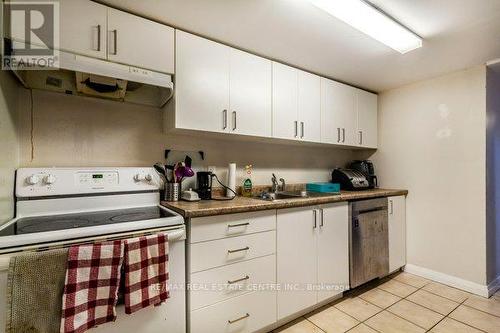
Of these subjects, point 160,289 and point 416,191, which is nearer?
point 160,289

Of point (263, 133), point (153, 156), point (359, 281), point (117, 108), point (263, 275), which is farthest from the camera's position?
point (359, 281)

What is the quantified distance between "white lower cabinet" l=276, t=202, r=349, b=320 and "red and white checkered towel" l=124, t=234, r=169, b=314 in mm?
760

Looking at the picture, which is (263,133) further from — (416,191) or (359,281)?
(416,191)

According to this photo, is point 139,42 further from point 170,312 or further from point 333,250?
point 333,250

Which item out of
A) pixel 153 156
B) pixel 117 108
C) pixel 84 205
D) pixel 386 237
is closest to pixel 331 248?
pixel 386 237

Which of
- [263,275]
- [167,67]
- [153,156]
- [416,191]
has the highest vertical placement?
[167,67]

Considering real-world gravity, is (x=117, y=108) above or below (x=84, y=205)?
above

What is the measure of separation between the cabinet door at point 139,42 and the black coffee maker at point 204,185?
0.73m

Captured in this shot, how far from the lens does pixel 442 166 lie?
2.31m

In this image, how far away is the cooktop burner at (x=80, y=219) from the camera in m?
1.03

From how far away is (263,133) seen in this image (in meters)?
1.89

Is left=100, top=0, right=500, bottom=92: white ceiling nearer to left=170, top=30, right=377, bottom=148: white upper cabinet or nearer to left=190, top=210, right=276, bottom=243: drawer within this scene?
left=170, top=30, right=377, bottom=148: white upper cabinet

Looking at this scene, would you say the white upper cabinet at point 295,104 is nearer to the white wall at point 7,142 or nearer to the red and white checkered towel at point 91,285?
the red and white checkered towel at point 91,285

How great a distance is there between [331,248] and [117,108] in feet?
6.26
